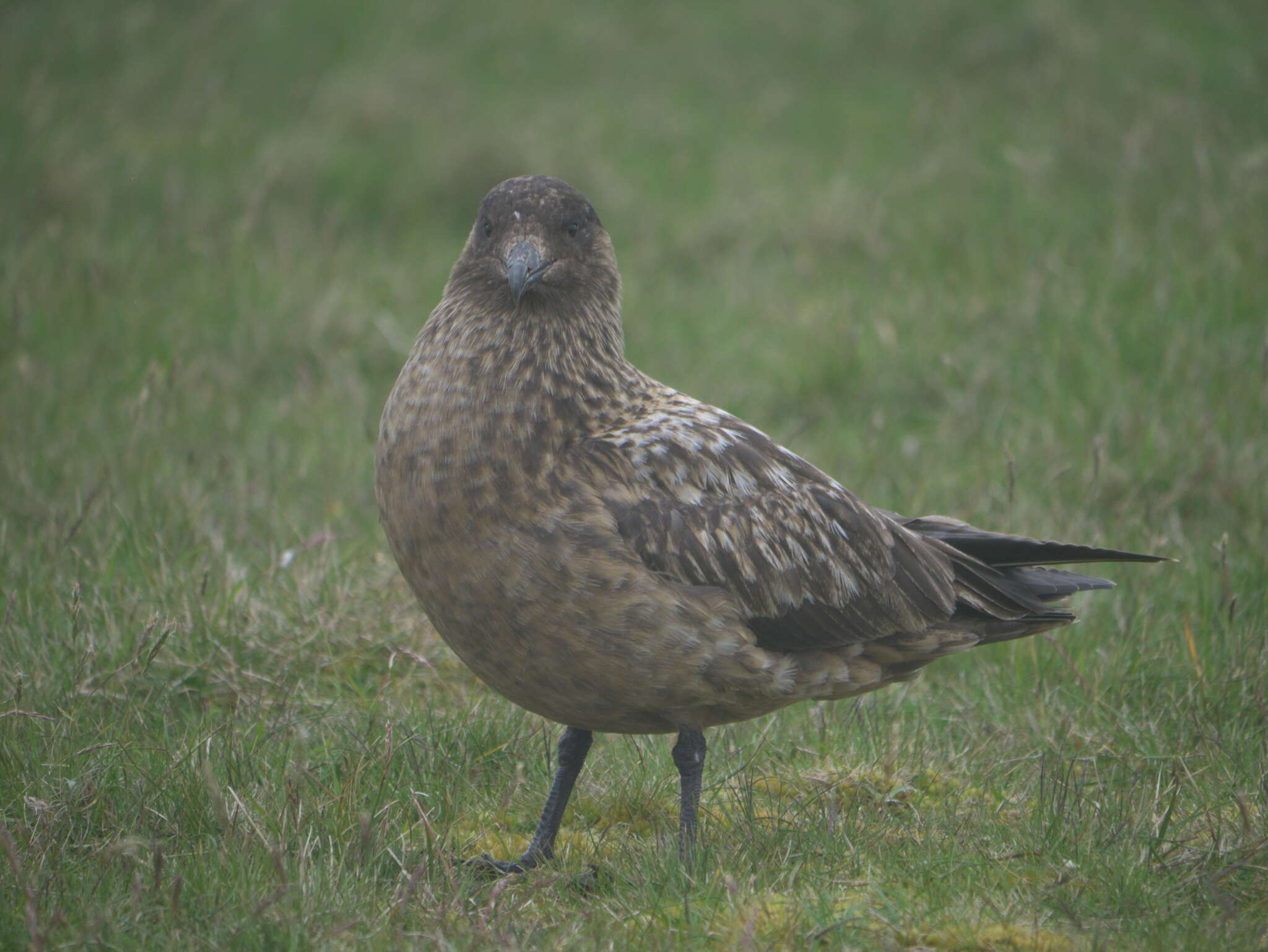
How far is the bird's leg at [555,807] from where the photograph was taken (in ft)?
10.6

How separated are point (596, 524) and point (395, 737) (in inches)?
38.3

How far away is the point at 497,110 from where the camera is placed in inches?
389

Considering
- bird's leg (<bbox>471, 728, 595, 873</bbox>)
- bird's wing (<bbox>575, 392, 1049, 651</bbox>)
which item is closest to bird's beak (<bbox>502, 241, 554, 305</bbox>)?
bird's wing (<bbox>575, 392, 1049, 651</bbox>)

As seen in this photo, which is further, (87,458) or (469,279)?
(87,458)

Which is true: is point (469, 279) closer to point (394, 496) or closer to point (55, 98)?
point (394, 496)

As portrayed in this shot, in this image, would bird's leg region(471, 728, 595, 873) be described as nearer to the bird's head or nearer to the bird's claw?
the bird's claw

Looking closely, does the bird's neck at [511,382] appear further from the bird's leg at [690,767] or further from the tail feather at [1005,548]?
the tail feather at [1005,548]

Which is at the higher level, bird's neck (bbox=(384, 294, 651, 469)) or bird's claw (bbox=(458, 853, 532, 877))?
bird's neck (bbox=(384, 294, 651, 469))

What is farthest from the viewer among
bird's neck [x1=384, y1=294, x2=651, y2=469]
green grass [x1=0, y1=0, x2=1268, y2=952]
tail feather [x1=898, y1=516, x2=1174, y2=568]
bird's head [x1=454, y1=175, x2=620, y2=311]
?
tail feather [x1=898, y1=516, x2=1174, y2=568]

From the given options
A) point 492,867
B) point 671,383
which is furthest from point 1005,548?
point 671,383

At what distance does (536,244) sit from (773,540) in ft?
3.29

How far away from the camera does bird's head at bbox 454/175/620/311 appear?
3.43m

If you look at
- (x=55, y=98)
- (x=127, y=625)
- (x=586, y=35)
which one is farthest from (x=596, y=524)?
(x=586, y=35)

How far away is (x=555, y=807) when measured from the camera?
11.0 ft
